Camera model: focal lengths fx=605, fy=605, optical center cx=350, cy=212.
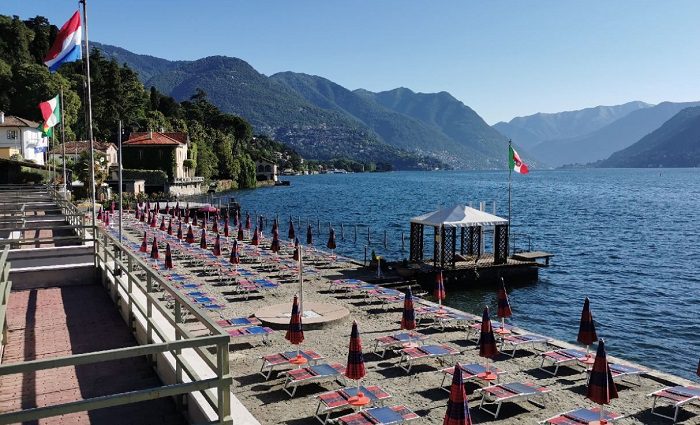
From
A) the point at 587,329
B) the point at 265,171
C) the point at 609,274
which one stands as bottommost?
the point at 609,274

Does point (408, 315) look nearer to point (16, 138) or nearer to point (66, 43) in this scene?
point (66, 43)

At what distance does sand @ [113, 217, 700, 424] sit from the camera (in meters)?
12.7

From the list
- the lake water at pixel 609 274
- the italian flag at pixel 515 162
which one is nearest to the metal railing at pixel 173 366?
the lake water at pixel 609 274

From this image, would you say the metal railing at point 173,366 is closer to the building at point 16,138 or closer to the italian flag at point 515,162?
the italian flag at point 515,162

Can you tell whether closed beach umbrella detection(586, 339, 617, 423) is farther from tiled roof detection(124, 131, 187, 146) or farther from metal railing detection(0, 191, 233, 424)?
tiled roof detection(124, 131, 187, 146)

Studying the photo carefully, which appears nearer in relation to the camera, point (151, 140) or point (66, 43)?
point (66, 43)

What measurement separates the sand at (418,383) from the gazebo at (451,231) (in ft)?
37.4

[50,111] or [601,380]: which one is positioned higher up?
[50,111]

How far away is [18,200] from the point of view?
2836 centimetres

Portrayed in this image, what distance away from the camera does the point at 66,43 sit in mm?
21250

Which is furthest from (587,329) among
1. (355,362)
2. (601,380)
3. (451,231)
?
(451,231)

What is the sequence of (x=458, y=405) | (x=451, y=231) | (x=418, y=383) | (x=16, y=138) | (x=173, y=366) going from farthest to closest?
(x=16, y=138) → (x=451, y=231) → (x=418, y=383) → (x=458, y=405) → (x=173, y=366)

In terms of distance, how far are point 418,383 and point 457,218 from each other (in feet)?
59.9

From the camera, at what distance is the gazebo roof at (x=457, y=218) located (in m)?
31.5
